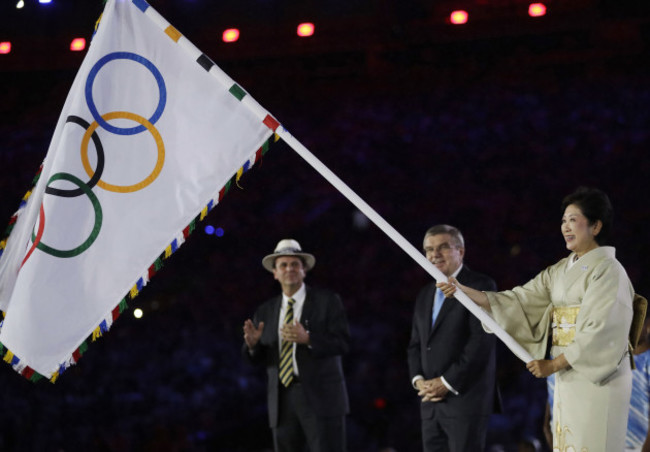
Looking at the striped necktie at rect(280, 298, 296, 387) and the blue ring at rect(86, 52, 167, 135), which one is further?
the striped necktie at rect(280, 298, 296, 387)

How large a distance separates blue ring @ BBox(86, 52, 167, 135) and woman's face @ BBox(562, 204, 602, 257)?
1.27 meters

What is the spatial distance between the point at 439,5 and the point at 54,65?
2.15 metres

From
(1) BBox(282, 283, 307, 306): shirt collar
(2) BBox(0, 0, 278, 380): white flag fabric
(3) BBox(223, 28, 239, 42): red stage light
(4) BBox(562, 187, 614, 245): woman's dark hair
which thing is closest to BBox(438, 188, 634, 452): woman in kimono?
(4) BBox(562, 187, 614, 245): woman's dark hair

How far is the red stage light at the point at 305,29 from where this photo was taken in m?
4.88

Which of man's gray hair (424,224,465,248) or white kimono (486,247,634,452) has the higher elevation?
man's gray hair (424,224,465,248)

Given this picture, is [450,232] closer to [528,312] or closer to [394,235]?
[528,312]

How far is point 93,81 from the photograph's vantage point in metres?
2.67

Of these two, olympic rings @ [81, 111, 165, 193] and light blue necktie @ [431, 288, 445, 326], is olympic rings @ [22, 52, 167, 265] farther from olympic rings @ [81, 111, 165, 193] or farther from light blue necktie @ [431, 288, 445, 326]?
light blue necktie @ [431, 288, 445, 326]

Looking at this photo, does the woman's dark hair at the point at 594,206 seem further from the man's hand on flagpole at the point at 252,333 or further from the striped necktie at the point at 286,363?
the man's hand on flagpole at the point at 252,333

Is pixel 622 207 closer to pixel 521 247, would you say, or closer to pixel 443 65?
pixel 521 247

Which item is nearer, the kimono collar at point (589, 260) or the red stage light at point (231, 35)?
the kimono collar at point (589, 260)

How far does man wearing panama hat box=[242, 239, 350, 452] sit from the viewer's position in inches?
150

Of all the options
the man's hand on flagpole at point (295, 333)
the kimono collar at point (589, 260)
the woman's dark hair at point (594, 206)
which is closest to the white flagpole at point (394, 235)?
the kimono collar at point (589, 260)

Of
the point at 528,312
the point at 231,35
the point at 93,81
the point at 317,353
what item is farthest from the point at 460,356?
the point at 231,35
